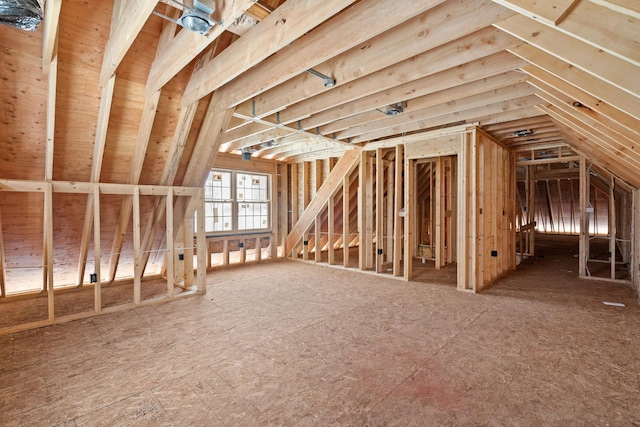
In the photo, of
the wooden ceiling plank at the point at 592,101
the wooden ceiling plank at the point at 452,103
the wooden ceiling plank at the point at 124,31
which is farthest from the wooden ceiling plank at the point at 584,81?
the wooden ceiling plank at the point at 124,31

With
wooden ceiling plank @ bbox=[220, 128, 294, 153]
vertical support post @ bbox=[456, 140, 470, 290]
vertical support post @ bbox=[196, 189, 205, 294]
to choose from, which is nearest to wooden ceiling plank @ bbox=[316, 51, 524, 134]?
wooden ceiling plank @ bbox=[220, 128, 294, 153]

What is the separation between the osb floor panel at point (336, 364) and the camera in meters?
1.85

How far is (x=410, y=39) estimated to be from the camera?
2.29 metres

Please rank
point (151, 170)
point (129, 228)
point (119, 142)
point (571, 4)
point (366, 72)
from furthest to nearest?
1. point (129, 228)
2. point (151, 170)
3. point (119, 142)
4. point (366, 72)
5. point (571, 4)

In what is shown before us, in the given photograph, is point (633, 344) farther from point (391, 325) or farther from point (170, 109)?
point (170, 109)

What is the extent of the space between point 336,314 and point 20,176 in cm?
392

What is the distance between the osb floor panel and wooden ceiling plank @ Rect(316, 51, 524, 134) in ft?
8.28

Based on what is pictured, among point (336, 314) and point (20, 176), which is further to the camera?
point (336, 314)

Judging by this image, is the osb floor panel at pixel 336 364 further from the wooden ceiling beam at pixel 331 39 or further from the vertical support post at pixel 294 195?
the vertical support post at pixel 294 195

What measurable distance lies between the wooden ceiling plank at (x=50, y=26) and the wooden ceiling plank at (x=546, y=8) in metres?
2.49

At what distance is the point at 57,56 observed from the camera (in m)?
2.46

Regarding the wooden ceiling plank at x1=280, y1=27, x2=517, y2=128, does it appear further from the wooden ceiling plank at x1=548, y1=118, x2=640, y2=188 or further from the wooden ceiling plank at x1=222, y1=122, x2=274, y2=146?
the wooden ceiling plank at x1=548, y1=118, x2=640, y2=188

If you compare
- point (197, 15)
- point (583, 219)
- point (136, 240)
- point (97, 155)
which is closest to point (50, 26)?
point (197, 15)

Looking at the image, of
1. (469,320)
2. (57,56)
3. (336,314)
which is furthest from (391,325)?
(57,56)
